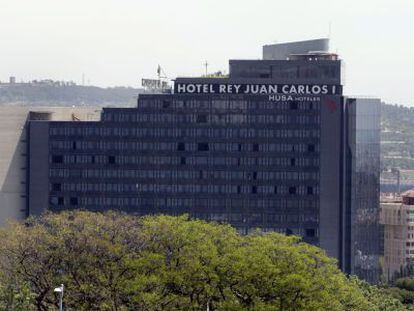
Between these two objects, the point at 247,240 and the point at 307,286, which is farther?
the point at 247,240

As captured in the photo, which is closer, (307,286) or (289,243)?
(307,286)

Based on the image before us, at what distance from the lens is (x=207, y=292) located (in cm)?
15712

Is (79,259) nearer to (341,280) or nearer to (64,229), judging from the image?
(64,229)

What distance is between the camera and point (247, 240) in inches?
6580

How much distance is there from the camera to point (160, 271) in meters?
158

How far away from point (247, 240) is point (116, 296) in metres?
16.2

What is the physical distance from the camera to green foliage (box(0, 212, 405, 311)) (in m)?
157

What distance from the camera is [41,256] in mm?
161250

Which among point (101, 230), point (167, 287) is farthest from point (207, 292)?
point (101, 230)

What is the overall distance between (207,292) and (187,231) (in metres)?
8.87

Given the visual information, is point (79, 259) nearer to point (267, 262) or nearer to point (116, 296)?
point (116, 296)

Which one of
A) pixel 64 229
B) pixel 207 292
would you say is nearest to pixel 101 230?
pixel 64 229

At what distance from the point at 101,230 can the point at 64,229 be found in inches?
136

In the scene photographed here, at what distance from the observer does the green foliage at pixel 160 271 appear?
156625 millimetres
